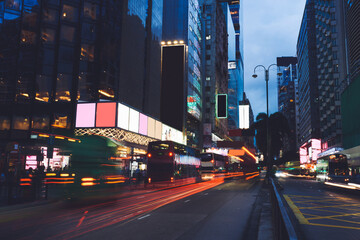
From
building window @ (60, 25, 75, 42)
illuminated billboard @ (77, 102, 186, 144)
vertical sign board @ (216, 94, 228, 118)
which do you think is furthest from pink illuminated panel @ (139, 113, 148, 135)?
vertical sign board @ (216, 94, 228, 118)

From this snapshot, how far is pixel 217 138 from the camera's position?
11519cm

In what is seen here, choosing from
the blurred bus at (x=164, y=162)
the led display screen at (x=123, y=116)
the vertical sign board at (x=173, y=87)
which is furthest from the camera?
the vertical sign board at (x=173, y=87)

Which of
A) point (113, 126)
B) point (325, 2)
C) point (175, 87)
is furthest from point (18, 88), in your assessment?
point (325, 2)

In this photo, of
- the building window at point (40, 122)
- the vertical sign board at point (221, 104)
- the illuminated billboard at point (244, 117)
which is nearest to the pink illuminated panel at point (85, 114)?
the building window at point (40, 122)

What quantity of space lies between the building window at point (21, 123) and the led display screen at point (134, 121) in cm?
1306

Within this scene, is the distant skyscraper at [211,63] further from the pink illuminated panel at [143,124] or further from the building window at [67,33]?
the building window at [67,33]

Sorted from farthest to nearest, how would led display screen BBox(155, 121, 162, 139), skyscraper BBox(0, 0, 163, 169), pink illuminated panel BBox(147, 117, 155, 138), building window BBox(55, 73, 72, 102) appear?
led display screen BBox(155, 121, 162, 139)
pink illuminated panel BBox(147, 117, 155, 138)
building window BBox(55, 73, 72, 102)
skyscraper BBox(0, 0, 163, 169)

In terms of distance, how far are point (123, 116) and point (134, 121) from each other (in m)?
3.60

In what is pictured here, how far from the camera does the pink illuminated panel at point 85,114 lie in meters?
40.4

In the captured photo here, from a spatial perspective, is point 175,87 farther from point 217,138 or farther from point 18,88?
point 217,138

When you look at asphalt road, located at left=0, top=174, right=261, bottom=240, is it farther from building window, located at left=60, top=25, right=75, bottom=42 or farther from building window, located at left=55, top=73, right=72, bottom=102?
building window, located at left=60, top=25, right=75, bottom=42

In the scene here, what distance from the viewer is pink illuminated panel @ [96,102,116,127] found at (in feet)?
129

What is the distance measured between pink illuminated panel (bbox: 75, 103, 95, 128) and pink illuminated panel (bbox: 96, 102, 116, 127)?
2.60 ft

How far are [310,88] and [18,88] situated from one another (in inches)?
4117
